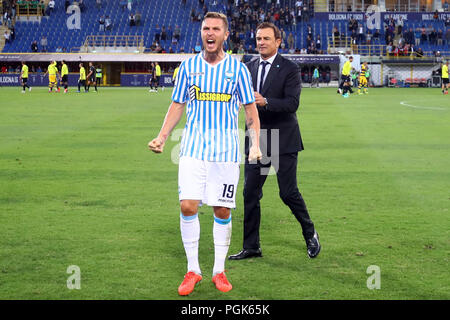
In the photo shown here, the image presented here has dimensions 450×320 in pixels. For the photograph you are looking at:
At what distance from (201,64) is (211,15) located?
16.5 inches

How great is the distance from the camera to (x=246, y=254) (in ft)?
22.7

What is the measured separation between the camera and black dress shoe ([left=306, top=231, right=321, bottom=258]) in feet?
22.7

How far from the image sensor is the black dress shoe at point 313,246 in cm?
692

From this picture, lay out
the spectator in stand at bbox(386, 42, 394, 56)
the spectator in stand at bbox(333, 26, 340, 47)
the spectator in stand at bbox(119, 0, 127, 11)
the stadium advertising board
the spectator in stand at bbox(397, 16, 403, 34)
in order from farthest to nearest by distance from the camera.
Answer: the spectator in stand at bbox(119, 0, 127, 11), the stadium advertising board, the spectator in stand at bbox(397, 16, 403, 34), the spectator in stand at bbox(333, 26, 340, 47), the spectator in stand at bbox(386, 42, 394, 56)

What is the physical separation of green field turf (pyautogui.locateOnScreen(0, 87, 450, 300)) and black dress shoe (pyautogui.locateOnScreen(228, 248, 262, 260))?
0.34ft

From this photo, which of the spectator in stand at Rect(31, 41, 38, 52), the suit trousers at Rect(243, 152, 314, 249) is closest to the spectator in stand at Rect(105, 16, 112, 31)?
the spectator in stand at Rect(31, 41, 38, 52)

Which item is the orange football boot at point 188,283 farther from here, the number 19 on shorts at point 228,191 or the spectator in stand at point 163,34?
the spectator in stand at point 163,34

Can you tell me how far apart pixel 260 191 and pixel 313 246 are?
77cm

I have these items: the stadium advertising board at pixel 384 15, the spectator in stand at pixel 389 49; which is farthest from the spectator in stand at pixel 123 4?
the spectator in stand at pixel 389 49

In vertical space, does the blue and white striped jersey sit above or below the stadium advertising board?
below

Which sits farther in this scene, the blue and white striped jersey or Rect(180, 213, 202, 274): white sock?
Rect(180, 213, 202, 274): white sock

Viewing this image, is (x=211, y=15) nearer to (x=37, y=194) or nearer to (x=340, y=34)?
(x=37, y=194)

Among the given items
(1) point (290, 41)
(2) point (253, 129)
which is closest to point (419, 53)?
(1) point (290, 41)

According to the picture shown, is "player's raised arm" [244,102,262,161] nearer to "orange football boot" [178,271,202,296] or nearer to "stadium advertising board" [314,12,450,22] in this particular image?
"orange football boot" [178,271,202,296]
